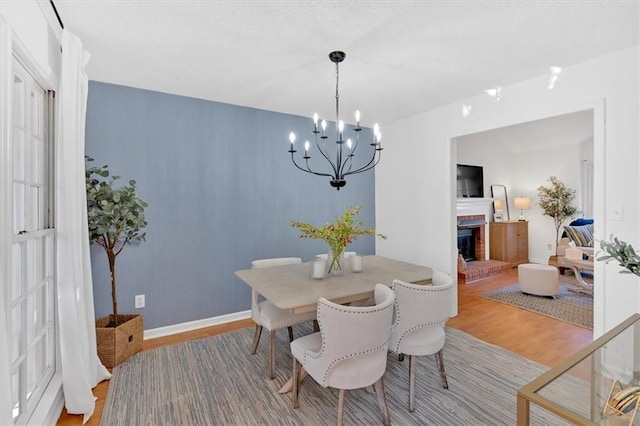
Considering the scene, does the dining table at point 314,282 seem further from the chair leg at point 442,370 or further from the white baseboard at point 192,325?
the white baseboard at point 192,325

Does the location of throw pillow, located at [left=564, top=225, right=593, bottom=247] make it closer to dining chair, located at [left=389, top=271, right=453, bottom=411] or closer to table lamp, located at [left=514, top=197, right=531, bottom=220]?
table lamp, located at [left=514, top=197, right=531, bottom=220]

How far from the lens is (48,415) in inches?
67.4

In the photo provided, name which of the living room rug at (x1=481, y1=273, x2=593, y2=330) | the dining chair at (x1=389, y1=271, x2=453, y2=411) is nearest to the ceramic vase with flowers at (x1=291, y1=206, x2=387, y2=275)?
the dining chair at (x1=389, y1=271, x2=453, y2=411)

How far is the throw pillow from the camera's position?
5.07 metres

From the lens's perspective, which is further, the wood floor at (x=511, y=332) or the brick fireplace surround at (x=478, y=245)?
the brick fireplace surround at (x=478, y=245)

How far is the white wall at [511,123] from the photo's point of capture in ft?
7.25

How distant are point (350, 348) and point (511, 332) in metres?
2.42

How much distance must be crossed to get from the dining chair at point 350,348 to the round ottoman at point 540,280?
3452 mm

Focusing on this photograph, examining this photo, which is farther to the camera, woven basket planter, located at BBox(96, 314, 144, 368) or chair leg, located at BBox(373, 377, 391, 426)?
woven basket planter, located at BBox(96, 314, 144, 368)

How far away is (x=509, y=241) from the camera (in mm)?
6016

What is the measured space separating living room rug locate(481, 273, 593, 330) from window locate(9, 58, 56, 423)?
466 centimetres

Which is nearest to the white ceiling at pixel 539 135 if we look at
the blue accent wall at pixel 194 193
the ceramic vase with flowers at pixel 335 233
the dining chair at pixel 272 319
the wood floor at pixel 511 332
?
the wood floor at pixel 511 332

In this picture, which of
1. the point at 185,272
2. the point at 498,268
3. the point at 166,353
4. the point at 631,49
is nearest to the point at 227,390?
the point at 166,353

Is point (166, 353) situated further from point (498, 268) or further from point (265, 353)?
point (498, 268)
